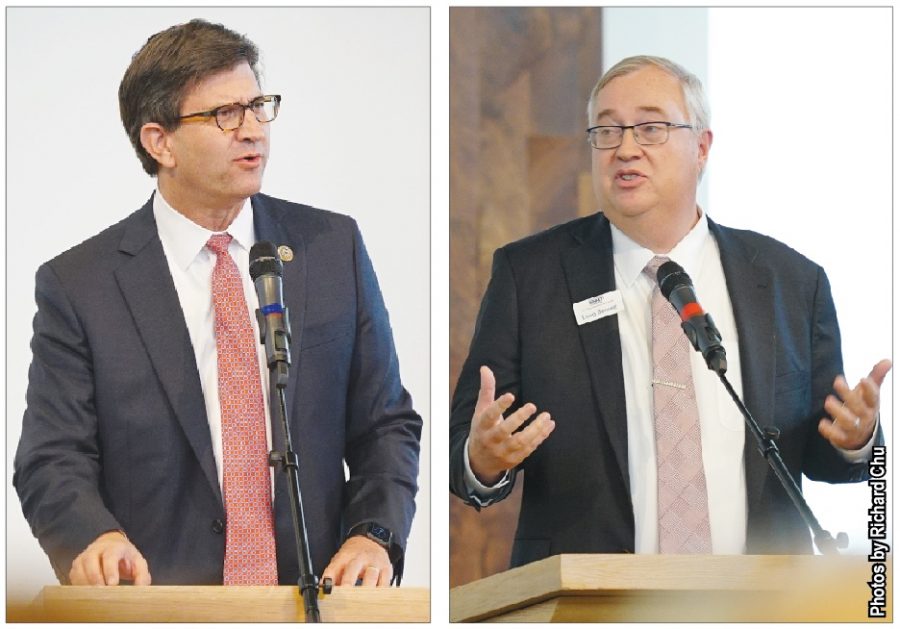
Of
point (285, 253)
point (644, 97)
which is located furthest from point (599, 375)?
point (285, 253)

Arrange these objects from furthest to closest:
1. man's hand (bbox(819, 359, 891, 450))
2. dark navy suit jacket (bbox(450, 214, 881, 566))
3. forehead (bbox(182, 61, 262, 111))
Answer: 1. forehead (bbox(182, 61, 262, 111))
2. dark navy suit jacket (bbox(450, 214, 881, 566))
3. man's hand (bbox(819, 359, 891, 450))

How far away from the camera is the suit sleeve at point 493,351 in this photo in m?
4.73

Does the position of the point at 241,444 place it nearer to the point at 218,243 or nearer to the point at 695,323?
the point at 218,243

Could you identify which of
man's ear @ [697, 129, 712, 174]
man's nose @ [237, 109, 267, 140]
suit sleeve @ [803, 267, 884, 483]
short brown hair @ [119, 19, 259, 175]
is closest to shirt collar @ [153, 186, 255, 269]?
short brown hair @ [119, 19, 259, 175]

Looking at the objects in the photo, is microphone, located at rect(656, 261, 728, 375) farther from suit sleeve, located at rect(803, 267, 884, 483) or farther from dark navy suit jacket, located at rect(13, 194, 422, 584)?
dark navy suit jacket, located at rect(13, 194, 422, 584)

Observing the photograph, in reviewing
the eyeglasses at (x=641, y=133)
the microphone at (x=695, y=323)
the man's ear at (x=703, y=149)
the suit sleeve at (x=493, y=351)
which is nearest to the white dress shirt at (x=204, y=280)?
the suit sleeve at (x=493, y=351)

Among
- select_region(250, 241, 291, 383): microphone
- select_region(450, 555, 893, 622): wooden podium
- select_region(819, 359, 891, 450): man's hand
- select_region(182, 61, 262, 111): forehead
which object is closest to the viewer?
select_region(450, 555, 893, 622): wooden podium

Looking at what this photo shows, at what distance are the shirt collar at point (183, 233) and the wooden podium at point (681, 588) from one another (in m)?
1.27

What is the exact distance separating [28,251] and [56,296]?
6.9 inches

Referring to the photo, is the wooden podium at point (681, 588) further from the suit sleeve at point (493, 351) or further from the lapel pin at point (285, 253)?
the lapel pin at point (285, 253)

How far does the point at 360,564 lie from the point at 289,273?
86cm

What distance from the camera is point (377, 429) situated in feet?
15.5

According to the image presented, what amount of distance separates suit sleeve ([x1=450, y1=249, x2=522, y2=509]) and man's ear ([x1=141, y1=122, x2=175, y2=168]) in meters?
1.01

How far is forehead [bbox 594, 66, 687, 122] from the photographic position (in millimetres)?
4824
